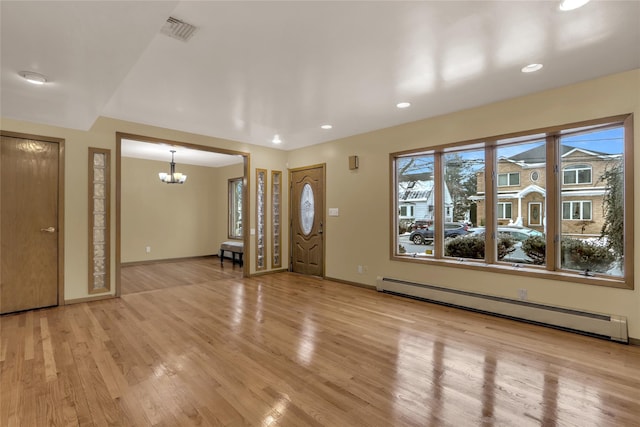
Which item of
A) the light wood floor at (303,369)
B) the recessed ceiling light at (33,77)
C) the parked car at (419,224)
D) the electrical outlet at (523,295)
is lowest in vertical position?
the light wood floor at (303,369)

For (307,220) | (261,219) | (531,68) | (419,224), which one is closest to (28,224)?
(261,219)

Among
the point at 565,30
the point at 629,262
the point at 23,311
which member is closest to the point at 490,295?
the point at 629,262

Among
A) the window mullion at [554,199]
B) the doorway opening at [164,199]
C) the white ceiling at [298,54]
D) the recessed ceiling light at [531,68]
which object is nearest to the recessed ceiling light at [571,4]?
the white ceiling at [298,54]

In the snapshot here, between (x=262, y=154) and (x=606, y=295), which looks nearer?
(x=606, y=295)

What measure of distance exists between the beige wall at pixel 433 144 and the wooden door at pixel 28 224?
409cm

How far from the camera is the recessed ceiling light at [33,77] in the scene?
251 centimetres

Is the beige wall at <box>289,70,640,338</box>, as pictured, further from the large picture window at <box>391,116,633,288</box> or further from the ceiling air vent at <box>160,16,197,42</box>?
the ceiling air vent at <box>160,16,197,42</box>

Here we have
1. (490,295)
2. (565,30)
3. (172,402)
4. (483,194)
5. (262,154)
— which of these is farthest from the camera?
(262,154)

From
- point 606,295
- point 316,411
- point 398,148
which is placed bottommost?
point 316,411

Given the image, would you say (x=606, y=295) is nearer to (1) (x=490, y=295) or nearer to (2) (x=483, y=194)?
(1) (x=490, y=295)

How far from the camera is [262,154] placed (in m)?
6.35

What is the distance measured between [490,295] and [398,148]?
2463 mm

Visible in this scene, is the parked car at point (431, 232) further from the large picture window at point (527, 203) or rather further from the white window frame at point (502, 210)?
the white window frame at point (502, 210)

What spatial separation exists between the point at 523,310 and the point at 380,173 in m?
2.72
